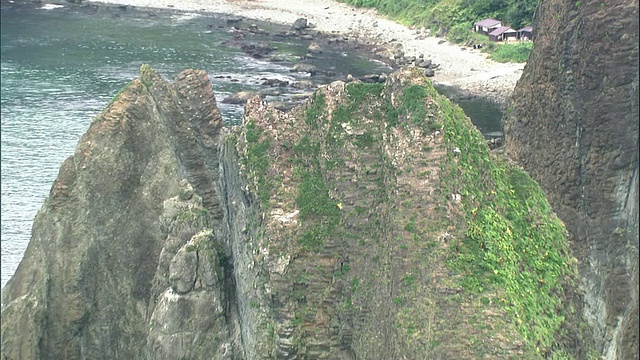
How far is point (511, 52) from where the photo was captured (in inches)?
3612

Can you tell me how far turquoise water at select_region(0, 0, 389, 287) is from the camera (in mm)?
59844

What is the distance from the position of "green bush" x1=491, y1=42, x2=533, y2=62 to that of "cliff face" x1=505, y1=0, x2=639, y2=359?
61045mm

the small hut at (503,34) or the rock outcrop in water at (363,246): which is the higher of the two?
the rock outcrop in water at (363,246)

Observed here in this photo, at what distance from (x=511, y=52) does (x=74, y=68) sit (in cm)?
4933

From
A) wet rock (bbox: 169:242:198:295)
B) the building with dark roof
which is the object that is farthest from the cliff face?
the building with dark roof

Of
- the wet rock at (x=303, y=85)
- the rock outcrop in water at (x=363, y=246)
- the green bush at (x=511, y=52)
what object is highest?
the rock outcrop in water at (x=363, y=246)

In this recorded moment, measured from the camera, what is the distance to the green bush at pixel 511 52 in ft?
293

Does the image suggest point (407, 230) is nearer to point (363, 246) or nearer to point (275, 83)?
point (363, 246)

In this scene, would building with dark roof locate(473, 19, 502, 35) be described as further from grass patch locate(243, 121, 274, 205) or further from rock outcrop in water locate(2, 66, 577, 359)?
grass patch locate(243, 121, 274, 205)

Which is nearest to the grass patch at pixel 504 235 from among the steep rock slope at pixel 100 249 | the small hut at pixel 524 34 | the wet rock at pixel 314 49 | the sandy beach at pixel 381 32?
the steep rock slope at pixel 100 249

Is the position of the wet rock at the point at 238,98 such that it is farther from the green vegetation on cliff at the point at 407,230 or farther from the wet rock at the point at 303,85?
the green vegetation on cliff at the point at 407,230

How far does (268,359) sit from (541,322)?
7.05m

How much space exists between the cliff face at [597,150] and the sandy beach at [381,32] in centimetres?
5526

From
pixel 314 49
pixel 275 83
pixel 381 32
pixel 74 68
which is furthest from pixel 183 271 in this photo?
pixel 381 32
